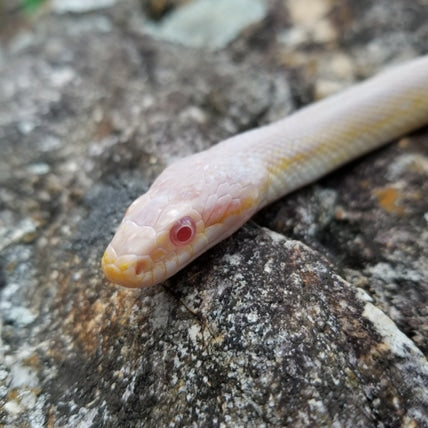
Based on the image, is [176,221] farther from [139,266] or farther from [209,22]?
[209,22]

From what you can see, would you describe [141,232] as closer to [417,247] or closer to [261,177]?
[261,177]

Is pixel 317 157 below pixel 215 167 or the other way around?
below

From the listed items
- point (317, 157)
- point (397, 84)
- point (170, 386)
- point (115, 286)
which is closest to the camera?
point (170, 386)

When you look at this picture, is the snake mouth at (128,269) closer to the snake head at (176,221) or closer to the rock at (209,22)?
the snake head at (176,221)


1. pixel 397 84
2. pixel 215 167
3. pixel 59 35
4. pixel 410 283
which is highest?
pixel 59 35

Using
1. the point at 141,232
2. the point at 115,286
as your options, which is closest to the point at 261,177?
the point at 141,232

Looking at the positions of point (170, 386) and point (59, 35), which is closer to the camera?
point (170, 386)

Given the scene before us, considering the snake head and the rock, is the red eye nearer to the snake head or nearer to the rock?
the snake head
